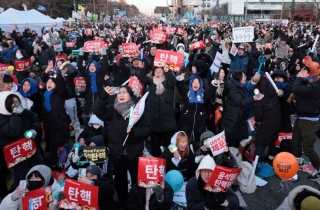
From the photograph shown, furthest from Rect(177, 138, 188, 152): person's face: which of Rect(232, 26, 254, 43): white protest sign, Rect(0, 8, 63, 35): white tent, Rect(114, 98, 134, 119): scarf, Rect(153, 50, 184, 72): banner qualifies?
Rect(0, 8, 63, 35): white tent

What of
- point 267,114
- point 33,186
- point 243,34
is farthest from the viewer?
point 243,34

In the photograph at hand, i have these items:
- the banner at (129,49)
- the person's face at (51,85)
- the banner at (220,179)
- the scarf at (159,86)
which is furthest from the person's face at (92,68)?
the banner at (220,179)

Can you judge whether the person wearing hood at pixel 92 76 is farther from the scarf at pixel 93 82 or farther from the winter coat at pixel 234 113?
the winter coat at pixel 234 113

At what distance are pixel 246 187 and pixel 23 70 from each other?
231 inches

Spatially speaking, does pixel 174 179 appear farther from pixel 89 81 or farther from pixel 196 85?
pixel 89 81

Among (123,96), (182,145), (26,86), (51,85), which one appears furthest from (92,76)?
(182,145)

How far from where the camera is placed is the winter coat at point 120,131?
387 centimetres

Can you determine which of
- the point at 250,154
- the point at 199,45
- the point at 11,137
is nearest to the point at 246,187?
the point at 250,154

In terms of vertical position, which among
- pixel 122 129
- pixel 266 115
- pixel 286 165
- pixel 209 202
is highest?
pixel 122 129

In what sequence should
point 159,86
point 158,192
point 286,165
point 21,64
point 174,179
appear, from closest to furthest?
point 158,192 → point 174,179 → point 286,165 → point 159,86 → point 21,64

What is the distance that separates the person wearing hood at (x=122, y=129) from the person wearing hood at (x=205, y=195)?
96cm

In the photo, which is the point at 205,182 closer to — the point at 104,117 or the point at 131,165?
the point at 131,165

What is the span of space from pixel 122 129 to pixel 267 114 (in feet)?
8.07

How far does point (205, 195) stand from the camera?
10.6 feet
